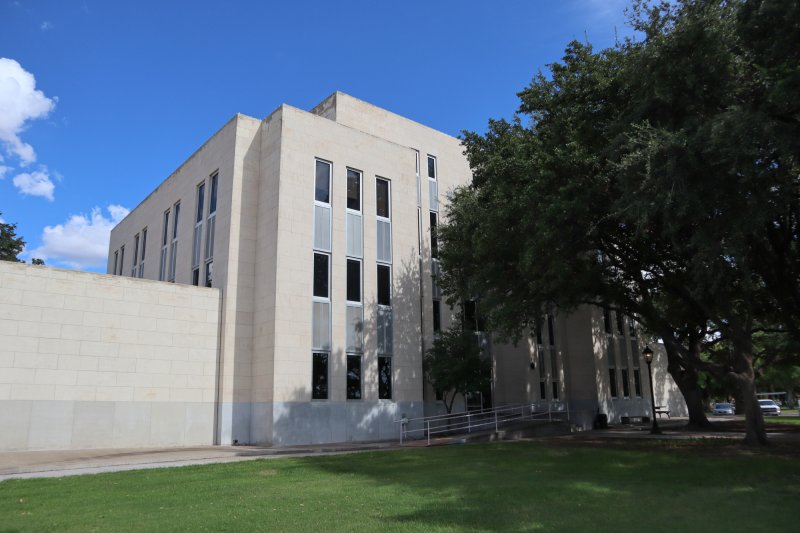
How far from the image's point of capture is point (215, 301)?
24031 millimetres

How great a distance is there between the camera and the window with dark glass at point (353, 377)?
24.6 metres

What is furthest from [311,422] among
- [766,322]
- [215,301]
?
[766,322]

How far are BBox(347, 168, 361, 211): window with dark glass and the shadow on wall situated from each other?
9.40 feet

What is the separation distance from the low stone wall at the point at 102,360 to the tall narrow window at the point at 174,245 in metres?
7.39

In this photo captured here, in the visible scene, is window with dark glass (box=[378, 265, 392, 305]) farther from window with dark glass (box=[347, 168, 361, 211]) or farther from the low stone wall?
the low stone wall

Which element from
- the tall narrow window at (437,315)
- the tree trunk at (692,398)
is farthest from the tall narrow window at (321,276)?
the tree trunk at (692,398)

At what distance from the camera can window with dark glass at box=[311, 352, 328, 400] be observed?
23.6 metres

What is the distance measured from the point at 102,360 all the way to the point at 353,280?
33.8 feet

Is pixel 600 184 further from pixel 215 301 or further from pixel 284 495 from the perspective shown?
pixel 215 301

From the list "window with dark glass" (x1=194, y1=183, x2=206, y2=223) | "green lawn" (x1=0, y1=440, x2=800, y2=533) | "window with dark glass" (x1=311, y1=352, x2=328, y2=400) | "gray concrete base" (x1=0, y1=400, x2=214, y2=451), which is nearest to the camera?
"green lawn" (x1=0, y1=440, x2=800, y2=533)

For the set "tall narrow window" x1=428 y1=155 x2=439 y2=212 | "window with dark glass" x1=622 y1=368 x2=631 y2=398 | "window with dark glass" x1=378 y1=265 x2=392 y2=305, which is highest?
"tall narrow window" x1=428 y1=155 x2=439 y2=212

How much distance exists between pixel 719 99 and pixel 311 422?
1750 cm

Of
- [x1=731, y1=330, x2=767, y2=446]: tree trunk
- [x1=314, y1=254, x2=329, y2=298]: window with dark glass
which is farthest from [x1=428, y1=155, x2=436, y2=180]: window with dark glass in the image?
[x1=731, y1=330, x2=767, y2=446]: tree trunk

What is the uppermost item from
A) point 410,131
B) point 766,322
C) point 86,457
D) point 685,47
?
point 410,131
